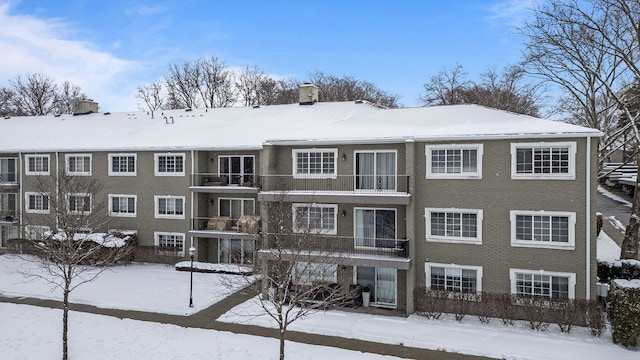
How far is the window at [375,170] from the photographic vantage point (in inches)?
745

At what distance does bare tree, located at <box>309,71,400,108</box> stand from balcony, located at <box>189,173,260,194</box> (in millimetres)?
24849

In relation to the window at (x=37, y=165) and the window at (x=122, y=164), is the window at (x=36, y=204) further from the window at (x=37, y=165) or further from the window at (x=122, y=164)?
the window at (x=122, y=164)

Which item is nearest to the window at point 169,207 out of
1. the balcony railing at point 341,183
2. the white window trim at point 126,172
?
the white window trim at point 126,172

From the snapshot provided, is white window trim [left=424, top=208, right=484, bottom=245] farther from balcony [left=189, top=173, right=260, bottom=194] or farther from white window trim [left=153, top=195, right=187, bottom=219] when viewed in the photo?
white window trim [left=153, top=195, right=187, bottom=219]

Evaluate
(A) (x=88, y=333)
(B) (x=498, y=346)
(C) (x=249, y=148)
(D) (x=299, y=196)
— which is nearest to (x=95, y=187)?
(C) (x=249, y=148)

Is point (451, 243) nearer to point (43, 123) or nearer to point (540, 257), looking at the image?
point (540, 257)

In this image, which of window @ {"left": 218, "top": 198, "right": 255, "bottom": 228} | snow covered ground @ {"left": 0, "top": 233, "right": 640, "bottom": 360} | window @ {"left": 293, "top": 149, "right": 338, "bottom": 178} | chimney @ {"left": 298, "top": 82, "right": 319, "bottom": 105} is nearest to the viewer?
snow covered ground @ {"left": 0, "top": 233, "right": 640, "bottom": 360}

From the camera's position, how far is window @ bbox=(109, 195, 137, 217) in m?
27.8

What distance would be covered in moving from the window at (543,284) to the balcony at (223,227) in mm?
13120

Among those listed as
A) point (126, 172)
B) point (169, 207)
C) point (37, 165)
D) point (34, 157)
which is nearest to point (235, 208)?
point (169, 207)

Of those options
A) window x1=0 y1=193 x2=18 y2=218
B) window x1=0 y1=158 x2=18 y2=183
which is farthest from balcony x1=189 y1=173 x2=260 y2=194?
window x1=0 y1=193 x2=18 y2=218

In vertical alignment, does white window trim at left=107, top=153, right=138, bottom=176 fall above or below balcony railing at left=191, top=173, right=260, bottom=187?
above

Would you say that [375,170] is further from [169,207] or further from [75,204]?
[169,207]

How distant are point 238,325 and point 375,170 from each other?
8974 mm
